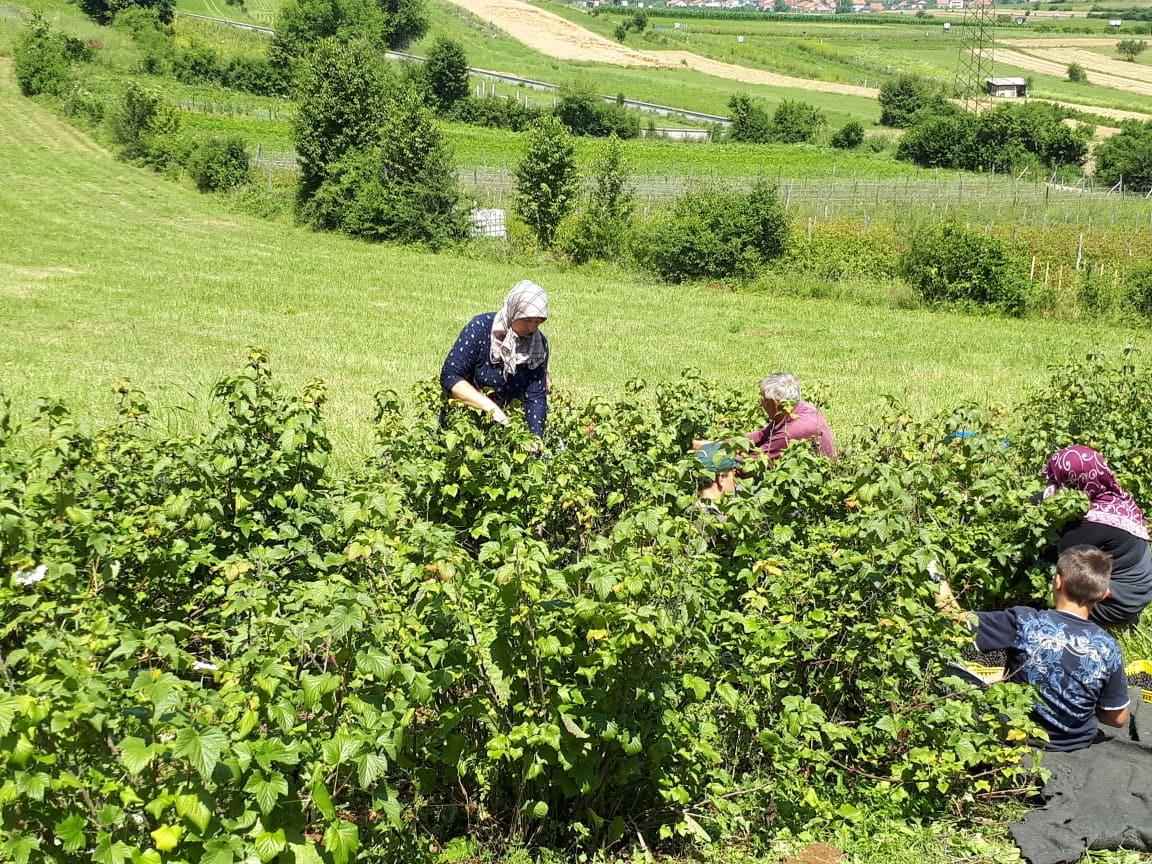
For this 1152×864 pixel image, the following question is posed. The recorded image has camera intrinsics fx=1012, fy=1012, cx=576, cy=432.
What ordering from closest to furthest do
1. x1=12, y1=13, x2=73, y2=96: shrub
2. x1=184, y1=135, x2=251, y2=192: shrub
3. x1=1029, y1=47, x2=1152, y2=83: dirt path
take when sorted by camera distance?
x1=184, y1=135, x2=251, y2=192: shrub < x1=12, y1=13, x2=73, y2=96: shrub < x1=1029, y1=47, x2=1152, y2=83: dirt path

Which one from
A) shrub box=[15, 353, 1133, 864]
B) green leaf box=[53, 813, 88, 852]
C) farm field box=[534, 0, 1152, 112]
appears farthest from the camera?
farm field box=[534, 0, 1152, 112]

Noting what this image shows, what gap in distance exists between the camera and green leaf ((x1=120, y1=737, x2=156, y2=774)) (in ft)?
7.36

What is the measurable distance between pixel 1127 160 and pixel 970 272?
4319 centimetres

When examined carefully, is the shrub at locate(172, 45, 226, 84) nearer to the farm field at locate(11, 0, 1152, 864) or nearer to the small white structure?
the small white structure

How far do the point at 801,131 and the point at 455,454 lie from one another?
64.6 meters

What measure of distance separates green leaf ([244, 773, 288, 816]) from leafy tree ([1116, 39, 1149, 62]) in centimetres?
12476

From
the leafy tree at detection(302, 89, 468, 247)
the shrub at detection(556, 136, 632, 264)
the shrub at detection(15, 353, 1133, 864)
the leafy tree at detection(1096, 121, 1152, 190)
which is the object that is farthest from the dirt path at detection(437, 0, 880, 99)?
the shrub at detection(15, 353, 1133, 864)

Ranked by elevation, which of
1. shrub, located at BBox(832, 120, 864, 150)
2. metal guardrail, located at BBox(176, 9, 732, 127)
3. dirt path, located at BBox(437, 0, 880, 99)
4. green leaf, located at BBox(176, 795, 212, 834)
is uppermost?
dirt path, located at BBox(437, 0, 880, 99)

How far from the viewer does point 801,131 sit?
64.4 meters

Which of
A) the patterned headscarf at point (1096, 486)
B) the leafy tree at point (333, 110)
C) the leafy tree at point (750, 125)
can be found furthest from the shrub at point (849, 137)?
the patterned headscarf at point (1096, 486)

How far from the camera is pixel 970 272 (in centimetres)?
1761

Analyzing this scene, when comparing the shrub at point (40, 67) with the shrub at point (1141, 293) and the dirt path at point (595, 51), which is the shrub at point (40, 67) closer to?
the shrub at point (1141, 293)

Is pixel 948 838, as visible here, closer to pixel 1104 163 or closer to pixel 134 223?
pixel 134 223

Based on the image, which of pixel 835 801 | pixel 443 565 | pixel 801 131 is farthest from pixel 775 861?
pixel 801 131
